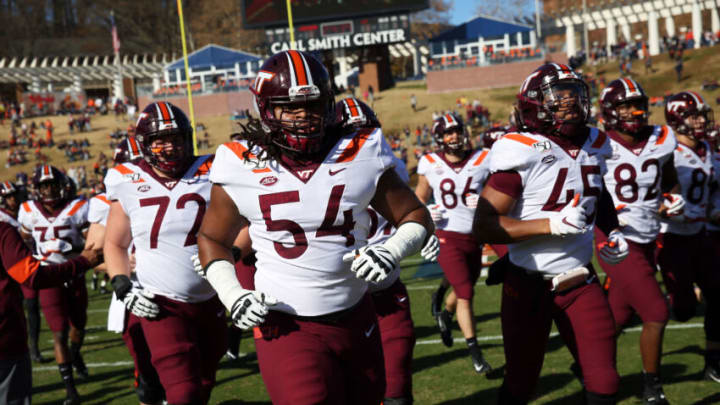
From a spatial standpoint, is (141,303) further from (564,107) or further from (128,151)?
(564,107)

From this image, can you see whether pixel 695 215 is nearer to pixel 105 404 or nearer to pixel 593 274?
pixel 593 274

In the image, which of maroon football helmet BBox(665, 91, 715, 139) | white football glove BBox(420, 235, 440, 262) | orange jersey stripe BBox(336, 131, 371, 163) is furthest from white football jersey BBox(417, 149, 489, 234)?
orange jersey stripe BBox(336, 131, 371, 163)

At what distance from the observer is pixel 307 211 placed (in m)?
3.12

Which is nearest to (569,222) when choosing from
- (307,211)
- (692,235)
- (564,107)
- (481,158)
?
(564,107)

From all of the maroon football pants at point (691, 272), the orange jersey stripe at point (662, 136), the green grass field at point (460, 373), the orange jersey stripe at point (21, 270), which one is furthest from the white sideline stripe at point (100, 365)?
the orange jersey stripe at point (662, 136)

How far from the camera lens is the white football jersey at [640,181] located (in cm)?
536

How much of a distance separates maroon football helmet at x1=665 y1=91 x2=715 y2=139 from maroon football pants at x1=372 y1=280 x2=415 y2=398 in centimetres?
285

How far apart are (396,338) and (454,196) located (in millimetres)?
2891

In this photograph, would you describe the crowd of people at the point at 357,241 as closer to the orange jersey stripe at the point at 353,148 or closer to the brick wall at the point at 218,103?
the orange jersey stripe at the point at 353,148

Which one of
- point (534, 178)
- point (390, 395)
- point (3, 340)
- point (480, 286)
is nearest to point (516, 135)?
point (534, 178)

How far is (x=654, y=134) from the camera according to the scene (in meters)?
5.42

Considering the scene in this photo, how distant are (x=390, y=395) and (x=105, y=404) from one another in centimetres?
309

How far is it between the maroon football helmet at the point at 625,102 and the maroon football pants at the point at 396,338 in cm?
192

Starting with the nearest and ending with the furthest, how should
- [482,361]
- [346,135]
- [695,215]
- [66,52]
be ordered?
[346,135] → [695,215] → [482,361] → [66,52]
